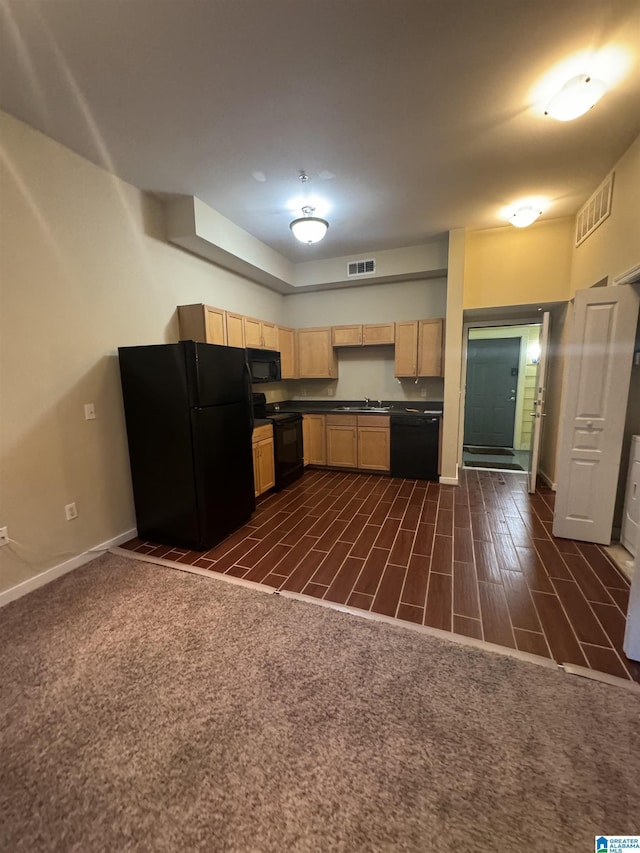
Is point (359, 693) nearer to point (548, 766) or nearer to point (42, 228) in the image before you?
point (548, 766)

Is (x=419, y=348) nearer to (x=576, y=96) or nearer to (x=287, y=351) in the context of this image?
(x=287, y=351)

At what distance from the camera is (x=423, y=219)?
3.72 meters

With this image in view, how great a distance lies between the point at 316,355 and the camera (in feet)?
17.3

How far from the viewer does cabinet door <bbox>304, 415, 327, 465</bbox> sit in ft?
16.5

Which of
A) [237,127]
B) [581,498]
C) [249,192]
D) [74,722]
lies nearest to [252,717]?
[74,722]

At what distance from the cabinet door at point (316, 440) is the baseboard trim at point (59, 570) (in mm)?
2686

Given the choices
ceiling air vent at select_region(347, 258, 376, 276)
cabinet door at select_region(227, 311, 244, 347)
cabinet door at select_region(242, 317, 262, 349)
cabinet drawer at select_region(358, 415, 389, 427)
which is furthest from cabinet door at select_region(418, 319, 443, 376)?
cabinet door at select_region(227, 311, 244, 347)

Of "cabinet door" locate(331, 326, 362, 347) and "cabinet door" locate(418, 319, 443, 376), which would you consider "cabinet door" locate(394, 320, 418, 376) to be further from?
"cabinet door" locate(331, 326, 362, 347)

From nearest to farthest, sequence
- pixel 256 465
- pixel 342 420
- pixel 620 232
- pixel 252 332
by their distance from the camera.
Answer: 1. pixel 620 232
2. pixel 256 465
3. pixel 252 332
4. pixel 342 420

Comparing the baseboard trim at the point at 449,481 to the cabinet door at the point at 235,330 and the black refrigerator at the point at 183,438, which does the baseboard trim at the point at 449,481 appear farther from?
the cabinet door at the point at 235,330

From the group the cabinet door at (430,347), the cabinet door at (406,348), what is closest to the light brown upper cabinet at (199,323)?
the cabinet door at (406,348)

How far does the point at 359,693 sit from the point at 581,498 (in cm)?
245

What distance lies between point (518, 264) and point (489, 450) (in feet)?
11.3

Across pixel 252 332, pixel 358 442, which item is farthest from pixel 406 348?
pixel 252 332
